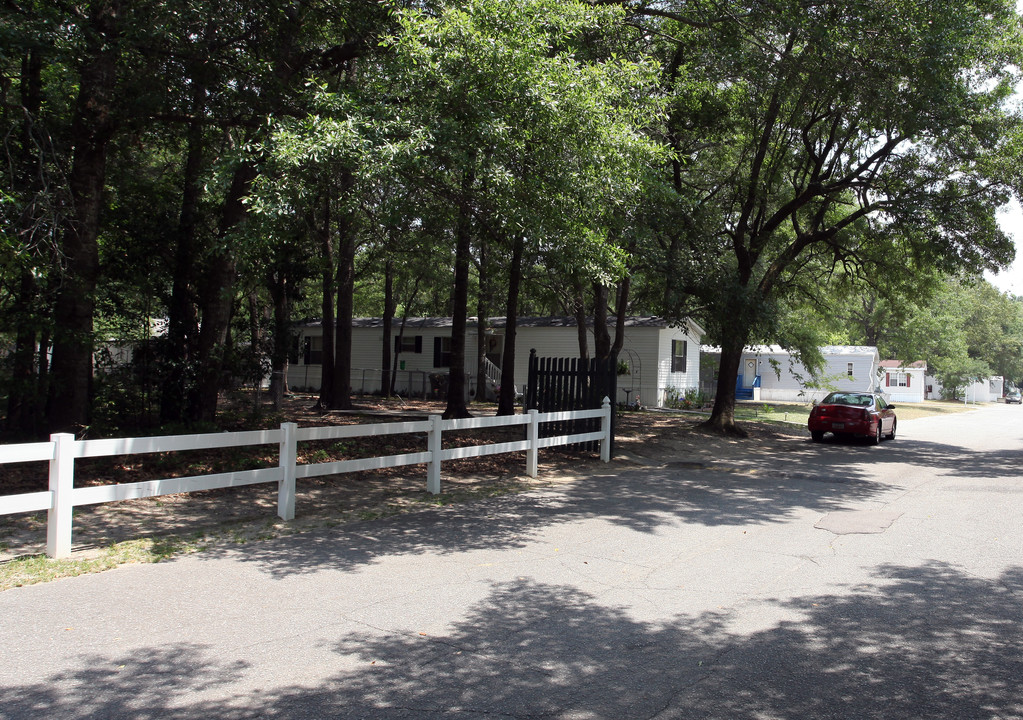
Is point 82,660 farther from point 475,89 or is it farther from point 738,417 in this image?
point 738,417

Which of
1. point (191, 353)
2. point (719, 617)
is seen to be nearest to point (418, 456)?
point (719, 617)

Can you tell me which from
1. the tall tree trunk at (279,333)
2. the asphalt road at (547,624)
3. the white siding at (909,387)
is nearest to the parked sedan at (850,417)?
the asphalt road at (547,624)

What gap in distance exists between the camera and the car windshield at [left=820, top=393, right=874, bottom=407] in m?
20.4

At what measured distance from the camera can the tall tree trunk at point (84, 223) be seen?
1088 centimetres

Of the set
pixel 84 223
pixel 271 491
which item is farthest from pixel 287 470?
pixel 84 223

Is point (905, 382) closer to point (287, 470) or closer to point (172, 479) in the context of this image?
point (287, 470)

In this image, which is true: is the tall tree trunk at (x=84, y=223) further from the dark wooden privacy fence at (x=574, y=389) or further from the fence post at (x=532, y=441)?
the dark wooden privacy fence at (x=574, y=389)

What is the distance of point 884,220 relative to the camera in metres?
20.5

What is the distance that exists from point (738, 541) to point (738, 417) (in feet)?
69.4

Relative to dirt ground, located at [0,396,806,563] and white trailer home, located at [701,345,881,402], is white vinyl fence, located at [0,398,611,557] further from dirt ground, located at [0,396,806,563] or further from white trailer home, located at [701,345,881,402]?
white trailer home, located at [701,345,881,402]

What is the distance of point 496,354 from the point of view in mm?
33188

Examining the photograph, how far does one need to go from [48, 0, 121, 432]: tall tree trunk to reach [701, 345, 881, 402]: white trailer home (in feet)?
121

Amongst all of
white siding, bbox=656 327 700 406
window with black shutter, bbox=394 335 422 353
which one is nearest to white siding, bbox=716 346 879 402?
white siding, bbox=656 327 700 406

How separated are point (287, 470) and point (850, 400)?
55.9ft
